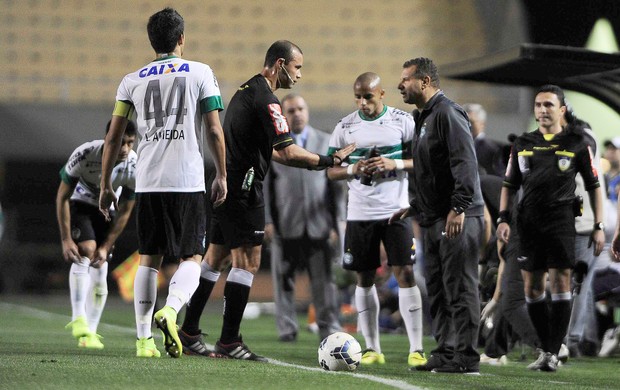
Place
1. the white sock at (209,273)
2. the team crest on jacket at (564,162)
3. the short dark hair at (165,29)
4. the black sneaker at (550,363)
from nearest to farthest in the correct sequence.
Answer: the short dark hair at (165,29)
the black sneaker at (550,363)
the team crest on jacket at (564,162)
the white sock at (209,273)

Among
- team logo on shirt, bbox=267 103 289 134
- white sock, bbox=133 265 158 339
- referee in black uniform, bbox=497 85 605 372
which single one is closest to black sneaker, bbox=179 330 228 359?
white sock, bbox=133 265 158 339

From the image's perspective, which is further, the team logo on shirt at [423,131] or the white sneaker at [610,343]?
the white sneaker at [610,343]

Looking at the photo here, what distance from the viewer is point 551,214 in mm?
7203

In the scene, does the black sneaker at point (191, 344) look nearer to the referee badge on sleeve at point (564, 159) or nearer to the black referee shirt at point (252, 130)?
the black referee shirt at point (252, 130)

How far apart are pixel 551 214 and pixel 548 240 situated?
0.59ft

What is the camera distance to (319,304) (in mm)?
10305

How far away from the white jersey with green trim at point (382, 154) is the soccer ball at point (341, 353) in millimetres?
1716

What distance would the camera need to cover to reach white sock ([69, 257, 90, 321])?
27.2 feet

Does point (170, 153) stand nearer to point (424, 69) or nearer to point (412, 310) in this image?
point (424, 69)

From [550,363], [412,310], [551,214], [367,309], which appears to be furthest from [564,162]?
[367,309]

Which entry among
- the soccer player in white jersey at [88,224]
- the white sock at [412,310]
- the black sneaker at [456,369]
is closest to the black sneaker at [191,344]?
the soccer player in white jersey at [88,224]

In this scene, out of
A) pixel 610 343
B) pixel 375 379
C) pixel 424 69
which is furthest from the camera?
A: pixel 610 343

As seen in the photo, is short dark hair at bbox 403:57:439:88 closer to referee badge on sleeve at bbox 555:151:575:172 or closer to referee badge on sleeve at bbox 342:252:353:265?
referee badge on sleeve at bbox 555:151:575:172

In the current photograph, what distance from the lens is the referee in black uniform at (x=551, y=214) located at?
717 cm
